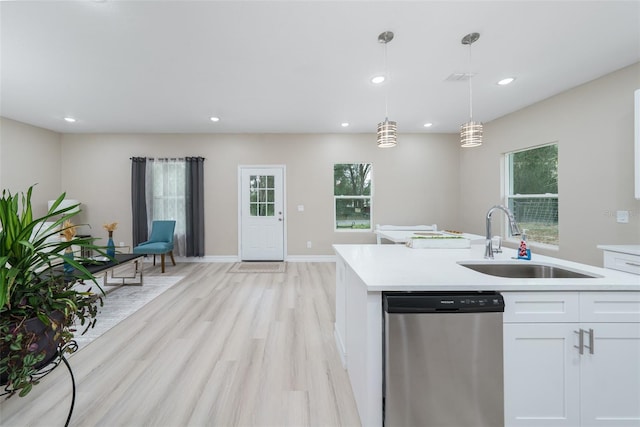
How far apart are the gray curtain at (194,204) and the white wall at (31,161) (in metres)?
2.47

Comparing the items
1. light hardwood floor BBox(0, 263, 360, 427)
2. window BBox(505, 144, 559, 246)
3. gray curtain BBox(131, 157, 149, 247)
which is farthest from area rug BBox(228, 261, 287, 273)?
window BBox(505, 144, 559, 246)

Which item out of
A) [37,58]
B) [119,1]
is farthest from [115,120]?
[119,1]

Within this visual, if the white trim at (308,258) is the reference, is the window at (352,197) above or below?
above

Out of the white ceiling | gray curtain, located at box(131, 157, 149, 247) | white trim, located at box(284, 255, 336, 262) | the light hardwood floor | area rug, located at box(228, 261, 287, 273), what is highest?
the white ceiling

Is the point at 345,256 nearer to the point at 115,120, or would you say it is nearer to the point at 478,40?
the point at 478,40

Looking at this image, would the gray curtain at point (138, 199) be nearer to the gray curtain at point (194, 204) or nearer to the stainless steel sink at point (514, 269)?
the gray curtain at point (194, 204)

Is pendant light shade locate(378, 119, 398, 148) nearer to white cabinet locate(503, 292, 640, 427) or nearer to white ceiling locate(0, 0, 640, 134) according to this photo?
white ceiling locate(0, 0, 640, 134)

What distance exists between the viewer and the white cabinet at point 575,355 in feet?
4.13

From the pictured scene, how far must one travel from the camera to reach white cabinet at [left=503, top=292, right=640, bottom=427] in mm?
1258

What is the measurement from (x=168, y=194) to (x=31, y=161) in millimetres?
2289

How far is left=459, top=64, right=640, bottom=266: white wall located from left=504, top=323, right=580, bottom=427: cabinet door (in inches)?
101

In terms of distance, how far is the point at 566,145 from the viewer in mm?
3482

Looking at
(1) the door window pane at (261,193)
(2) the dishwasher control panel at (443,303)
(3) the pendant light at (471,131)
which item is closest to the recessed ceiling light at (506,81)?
(3) the pendant light at (471,131)

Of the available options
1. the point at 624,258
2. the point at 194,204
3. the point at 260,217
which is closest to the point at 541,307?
the point at 624,258
